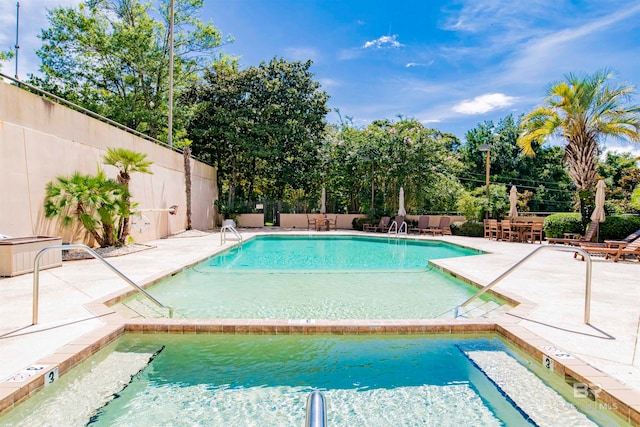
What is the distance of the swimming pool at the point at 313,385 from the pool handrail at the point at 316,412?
1643 millimetres

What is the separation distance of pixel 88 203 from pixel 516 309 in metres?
8.97

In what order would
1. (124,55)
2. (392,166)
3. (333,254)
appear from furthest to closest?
(124,55) < (392,166) < (333,254)

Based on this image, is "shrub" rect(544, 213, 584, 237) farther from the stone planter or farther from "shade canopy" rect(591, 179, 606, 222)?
the stone planter

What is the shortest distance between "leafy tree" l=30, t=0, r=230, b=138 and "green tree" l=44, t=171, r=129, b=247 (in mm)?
11331

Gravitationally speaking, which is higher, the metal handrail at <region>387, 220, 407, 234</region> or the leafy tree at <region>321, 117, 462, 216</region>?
the leafy tree at <region>321, 117, 462, 216</region>

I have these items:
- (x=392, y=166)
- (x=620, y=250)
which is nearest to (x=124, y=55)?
(x=392, y=166)

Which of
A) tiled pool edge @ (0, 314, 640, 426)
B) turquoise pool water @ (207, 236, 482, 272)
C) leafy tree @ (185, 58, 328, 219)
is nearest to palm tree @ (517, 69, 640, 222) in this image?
turquoise pool water @ (207, 236, 482, 272)

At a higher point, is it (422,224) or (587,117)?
(587,117)

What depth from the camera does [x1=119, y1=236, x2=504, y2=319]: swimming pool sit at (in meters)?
5.12

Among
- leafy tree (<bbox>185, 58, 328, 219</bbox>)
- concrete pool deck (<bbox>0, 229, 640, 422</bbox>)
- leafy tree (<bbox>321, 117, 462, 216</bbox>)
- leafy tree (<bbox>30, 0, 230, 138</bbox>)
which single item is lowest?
concrete pool deck (<bbox>0, 229, 640, 422</bbox>)

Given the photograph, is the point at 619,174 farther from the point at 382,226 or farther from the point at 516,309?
the point at 516,309

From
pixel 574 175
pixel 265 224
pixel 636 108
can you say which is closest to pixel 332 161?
pixel 265 224

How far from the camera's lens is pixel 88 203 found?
8922mm

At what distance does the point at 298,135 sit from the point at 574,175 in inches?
508
